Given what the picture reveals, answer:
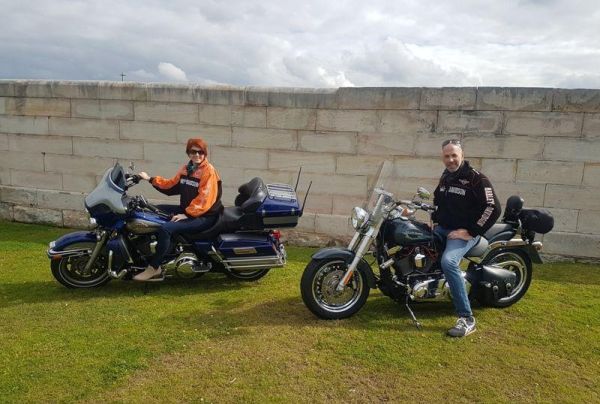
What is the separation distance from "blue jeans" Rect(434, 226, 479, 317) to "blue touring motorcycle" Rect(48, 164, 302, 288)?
162 centimetres

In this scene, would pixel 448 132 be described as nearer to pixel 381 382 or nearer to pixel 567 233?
pixel 567 233

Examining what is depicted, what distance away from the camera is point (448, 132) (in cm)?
614

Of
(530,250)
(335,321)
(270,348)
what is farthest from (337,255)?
(530,250)

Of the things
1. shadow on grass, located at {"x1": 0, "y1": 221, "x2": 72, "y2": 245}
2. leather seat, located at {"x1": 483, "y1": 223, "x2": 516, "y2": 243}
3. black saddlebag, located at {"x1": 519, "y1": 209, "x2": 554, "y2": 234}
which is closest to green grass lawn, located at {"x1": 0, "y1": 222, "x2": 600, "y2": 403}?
leather seat, located at {"x1": 483, "y1": 223, "x2": 516, "y2": 243}

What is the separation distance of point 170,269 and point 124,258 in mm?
461

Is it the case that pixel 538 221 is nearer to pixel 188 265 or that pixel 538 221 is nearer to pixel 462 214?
pixel 462 214

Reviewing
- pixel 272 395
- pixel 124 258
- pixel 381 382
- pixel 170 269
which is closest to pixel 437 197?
pixel 381 382

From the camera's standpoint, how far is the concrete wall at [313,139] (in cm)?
589

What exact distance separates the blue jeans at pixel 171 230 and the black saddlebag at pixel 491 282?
8.56 feet

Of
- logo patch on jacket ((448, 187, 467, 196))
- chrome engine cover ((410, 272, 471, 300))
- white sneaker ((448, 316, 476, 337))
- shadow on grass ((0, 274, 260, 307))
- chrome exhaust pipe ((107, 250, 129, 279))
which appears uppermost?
logo patch on jacket ((448, 187, 467, 196))

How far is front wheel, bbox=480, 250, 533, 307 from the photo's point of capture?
429cm

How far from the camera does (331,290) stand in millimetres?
3994

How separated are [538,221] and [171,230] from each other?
346 centimetres

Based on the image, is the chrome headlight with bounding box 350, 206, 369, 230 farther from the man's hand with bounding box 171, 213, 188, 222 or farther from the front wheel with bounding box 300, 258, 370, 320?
the man's hand with bounding box 171, 213, 188, 222
